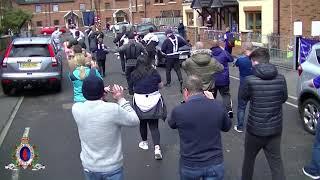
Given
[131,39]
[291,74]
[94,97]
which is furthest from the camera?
[291,74]

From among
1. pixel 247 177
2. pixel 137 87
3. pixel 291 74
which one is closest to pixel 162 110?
pixel 137 87

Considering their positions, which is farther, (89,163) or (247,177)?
(247,177)

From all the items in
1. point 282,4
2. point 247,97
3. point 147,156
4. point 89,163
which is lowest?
point 147,156

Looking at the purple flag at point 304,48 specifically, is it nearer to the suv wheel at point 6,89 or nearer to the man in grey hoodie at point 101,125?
the suv wheel at point 6,89

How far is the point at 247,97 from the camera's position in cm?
618

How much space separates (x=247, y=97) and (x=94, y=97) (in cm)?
214

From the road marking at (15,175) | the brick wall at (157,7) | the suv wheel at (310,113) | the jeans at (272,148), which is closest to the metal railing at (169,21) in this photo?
the brick wall at (157,7)

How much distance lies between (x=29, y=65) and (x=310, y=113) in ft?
27.1

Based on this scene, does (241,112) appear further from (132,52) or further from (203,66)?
(132,52)

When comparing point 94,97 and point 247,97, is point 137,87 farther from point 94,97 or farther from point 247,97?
point 94,97

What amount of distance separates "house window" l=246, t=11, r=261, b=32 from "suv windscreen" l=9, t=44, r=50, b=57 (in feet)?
44.4

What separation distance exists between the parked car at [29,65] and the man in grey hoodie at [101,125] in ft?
33.9

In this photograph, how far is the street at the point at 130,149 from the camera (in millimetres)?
7418

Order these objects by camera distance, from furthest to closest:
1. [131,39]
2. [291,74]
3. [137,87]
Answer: [291,74], [131,39], [137,87]
